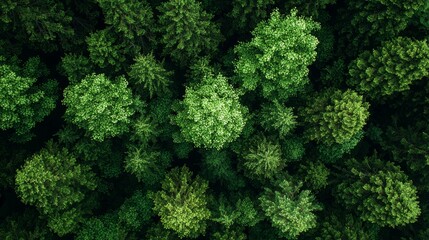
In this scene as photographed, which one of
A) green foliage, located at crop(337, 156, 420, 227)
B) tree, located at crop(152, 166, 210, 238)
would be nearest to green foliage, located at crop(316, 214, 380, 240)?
green foliage, located at crop(337, 156, 420, 227)

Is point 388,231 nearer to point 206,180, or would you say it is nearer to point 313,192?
point 313,192

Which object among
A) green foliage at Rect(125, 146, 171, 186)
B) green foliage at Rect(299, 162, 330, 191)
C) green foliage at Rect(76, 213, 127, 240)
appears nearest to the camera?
green foliage at Rect(125, 146, 171, 186)

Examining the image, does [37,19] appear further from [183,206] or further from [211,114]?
[183,206]

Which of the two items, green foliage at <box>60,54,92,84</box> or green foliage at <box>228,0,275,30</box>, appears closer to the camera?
green foliage at <box>60,54,92,84</box>

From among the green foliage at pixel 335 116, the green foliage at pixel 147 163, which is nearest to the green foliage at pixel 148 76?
the green foliage at pixel 147 163

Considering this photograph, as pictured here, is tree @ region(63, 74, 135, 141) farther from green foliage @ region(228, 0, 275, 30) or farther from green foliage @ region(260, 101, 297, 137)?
green foliage @ region(260, 101, 297, 137)

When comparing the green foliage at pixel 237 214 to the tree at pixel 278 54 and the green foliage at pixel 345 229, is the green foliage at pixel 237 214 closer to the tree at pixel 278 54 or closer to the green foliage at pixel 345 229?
the green foliage at pixel 345 229
